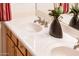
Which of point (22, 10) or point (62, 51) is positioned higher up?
point (22, 10)

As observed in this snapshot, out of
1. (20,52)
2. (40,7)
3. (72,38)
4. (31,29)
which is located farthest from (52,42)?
(40,7)

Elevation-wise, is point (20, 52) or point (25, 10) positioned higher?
point (25, 10)

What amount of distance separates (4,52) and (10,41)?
414 millimetres

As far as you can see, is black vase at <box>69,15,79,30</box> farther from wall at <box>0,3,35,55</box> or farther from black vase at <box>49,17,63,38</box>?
wall at <box>0,3,35,55</box>

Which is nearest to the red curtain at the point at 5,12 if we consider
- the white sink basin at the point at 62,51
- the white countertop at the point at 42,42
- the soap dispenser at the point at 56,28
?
the white countertop at the point at 42,42

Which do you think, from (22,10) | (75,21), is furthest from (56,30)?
(22,10)

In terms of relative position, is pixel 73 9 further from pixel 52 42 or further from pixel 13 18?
pixel 13 18

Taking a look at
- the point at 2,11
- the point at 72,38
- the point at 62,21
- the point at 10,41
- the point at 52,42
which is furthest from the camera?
the point at 2,11

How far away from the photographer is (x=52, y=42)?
68.7 inches

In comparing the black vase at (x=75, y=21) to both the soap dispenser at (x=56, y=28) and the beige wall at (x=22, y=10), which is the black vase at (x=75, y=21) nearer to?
the soap dispenser at (x=56, y=28)

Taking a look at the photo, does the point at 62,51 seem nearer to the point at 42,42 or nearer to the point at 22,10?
the point at 42,42

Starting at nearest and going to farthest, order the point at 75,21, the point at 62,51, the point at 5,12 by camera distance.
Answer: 1. the point at 62,51
2. the point at 75,21
3. the point at 5,12

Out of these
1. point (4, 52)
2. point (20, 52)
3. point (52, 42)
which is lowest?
point (4, 52)

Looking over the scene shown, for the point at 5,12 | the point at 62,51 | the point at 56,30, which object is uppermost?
the point at 5,12
